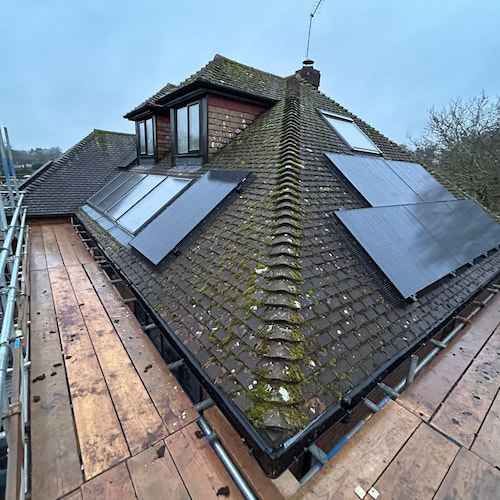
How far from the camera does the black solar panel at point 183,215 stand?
3.79 m

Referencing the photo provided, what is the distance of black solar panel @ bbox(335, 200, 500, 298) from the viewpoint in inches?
119

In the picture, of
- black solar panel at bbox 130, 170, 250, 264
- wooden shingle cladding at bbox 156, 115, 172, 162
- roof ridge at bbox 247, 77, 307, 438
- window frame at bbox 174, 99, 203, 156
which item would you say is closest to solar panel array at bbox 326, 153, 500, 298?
roof ridge at bbox 247, 77, 307, 438

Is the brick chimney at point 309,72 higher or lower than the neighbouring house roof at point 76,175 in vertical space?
higher

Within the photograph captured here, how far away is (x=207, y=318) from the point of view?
249 cm

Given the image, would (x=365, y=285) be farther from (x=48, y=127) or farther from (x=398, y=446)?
(x=48, y=127)

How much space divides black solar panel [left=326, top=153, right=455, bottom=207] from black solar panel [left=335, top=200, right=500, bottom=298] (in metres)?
0.26

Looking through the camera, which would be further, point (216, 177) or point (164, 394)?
point (216, 177)

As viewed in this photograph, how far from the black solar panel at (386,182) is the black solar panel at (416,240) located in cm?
26

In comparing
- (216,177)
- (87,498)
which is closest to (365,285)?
(87,498)

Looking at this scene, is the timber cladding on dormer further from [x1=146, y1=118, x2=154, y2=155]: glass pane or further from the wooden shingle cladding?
[x1=146, y1=118, x2=154, y2=155]: glass pane

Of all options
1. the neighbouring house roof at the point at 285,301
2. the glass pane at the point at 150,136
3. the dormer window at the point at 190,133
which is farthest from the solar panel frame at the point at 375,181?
the glass pane at the point at 150,136

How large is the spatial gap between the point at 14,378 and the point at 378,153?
23.5ft

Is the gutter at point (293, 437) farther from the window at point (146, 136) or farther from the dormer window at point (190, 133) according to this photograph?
the window at point (146, 136)

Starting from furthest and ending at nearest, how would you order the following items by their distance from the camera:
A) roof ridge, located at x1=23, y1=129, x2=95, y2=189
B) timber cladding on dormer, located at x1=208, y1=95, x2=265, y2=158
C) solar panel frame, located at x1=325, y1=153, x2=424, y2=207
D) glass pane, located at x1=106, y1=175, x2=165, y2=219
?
1. roof ridge, located at x1=23, y1=129, x2=95, y2=189
2. glass pane, located at x1=106, y1=175, x2=165, y2=219
3. timber cladding on dormer, located at x1=208, y1=95, x2=265, y2=158
4. solar panel frame, located at x1=325, y1=153, x2=424, y2=207
